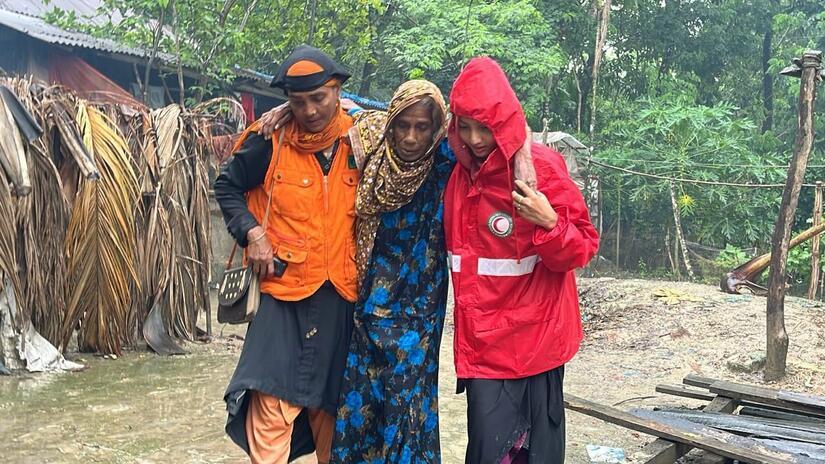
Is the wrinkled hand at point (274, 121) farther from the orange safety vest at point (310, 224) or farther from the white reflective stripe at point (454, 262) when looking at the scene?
the white reflective stripe at point (454, 262)

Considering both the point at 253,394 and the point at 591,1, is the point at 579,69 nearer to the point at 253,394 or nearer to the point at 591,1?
the point at 591,1

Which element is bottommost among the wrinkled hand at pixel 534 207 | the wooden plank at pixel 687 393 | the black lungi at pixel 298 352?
the wooden plank at pixel 687 393

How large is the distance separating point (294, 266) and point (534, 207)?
34.2 inches

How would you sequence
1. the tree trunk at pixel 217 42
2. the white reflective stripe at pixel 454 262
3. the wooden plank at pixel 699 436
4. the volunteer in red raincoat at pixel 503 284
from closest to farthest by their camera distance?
the volunteer in red raincoat at pixel 503 284 → the white reflective stripe at pixel 454 262 → the wooden plank at pixel 699 436 → the tree trunk at pixel 217 42

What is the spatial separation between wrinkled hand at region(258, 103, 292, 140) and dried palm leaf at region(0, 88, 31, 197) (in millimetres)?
2975

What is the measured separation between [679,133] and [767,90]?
5.82 m

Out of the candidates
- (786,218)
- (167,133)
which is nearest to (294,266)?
(167,133)

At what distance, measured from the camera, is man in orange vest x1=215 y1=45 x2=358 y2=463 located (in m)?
2.60

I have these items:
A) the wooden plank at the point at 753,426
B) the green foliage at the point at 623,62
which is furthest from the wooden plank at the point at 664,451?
the green foliage at the point at 623,62

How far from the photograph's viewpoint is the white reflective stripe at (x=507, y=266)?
2.43 metres

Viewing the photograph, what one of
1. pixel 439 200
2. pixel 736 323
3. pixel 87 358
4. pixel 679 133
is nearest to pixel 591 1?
pixel 679 133

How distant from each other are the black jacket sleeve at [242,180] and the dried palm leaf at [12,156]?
111 inches

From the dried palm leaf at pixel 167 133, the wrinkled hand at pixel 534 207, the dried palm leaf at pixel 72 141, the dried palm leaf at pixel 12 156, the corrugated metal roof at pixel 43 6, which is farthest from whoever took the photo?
the corrugated metal roof at pixel 43 6

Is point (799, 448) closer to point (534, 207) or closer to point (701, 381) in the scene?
point (701, 381)
